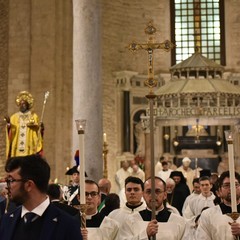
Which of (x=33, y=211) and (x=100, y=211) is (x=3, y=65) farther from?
(x=33, y=211)

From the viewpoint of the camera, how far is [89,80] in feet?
47.9

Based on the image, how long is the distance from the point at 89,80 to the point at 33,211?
1053 cm

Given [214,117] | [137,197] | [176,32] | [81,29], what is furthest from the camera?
[176,32]

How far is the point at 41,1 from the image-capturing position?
21.6m

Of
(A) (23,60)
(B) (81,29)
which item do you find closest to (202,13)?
(A) (23,60)

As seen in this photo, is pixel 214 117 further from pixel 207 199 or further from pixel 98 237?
pixel 98 237

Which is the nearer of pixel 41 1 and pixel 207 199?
pixel 207 199

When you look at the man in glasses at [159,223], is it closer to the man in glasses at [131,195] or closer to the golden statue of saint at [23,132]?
the man in glasses at [131,195]

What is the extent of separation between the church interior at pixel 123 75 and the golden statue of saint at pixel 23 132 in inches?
40.9

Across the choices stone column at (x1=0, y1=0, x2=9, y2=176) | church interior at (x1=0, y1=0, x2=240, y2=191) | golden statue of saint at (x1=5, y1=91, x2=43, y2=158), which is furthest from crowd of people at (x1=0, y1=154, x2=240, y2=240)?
stone column at (x1=0, y1=0, x2=9, y2=176)

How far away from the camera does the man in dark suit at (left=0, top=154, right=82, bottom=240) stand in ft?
13.5

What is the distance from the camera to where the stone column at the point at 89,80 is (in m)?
14.2

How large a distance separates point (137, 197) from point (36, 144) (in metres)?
6.80

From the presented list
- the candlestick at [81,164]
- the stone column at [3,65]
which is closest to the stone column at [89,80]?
the stone column at [3,65]
